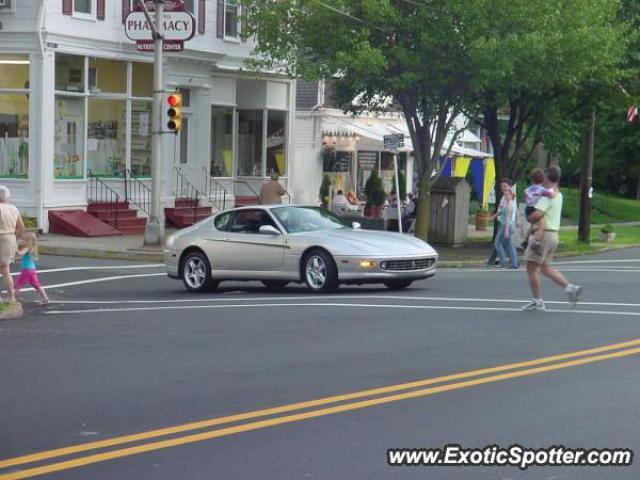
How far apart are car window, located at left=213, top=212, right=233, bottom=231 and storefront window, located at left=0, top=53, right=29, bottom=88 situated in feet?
41.1

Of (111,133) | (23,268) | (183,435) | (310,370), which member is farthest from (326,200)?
(183,435)

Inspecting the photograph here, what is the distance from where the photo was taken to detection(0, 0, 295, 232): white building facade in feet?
101

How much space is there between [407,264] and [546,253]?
317cm

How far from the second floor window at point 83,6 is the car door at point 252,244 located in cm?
1374

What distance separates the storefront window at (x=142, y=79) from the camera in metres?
34.2

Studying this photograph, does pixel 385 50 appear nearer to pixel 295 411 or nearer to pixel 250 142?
pixel 250 142

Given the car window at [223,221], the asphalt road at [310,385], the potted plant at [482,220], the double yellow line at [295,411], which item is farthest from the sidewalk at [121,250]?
the double yellow line at [295,411]

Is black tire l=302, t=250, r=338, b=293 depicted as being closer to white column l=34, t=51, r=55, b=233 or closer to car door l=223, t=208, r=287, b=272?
car door l=223, t=208, r=287, b=272

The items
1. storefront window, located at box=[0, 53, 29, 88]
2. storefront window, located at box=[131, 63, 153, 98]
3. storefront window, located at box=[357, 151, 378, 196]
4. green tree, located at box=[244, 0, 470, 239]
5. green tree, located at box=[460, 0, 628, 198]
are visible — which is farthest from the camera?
storefront window, located at box=[357, 151, 378, 196]

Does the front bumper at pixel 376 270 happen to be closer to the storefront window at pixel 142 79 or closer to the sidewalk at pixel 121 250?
the sidewalk at pixel 121 250

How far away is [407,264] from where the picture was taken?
18469 mm

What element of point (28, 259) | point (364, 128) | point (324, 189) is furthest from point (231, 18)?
point (28, 259)

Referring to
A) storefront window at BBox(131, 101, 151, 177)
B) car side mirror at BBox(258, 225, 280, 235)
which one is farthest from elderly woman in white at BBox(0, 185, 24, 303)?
storefront window at BBox(131, 101, 151, 177)

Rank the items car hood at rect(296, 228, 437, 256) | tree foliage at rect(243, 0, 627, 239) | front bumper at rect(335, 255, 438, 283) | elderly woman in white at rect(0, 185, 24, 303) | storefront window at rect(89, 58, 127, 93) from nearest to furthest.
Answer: elderly woman in white at rect(0, 185, 24, 303) → front bumper at rect(335, 255, 438, 283) → car hood at rect(296, 228, 437, 256) → tree foliage at rect(243, 0, 627, 239) → storefront window at rect(89, 58, 127, 93)
